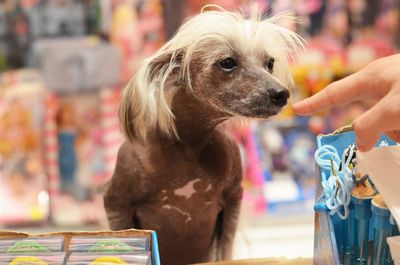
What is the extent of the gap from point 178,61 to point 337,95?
1.30 ft

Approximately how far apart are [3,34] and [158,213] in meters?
0.92

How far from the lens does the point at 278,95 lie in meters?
1.03

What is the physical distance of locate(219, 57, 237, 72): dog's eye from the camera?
1.07m

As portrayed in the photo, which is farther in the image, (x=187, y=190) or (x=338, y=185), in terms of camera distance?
(x=187, y=190)

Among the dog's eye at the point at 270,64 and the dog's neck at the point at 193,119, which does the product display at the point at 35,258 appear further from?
the dog's eye at the point at 270,64

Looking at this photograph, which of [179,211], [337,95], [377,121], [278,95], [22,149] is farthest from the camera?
[22,149]

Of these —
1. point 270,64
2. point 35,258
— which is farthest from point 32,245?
point 270,64

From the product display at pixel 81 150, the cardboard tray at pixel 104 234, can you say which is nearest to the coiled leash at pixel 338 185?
the cardboard tray at pixel 104 234

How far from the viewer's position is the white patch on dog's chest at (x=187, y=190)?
1.13m

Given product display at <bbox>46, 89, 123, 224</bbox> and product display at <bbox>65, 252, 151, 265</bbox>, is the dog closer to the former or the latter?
product display at <bbox>65, 252, 151, 265</bbox>

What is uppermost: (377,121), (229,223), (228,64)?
(228,64)

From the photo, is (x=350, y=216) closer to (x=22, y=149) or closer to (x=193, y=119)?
(x=193, y=119)

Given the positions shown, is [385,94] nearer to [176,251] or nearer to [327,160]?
[327,160]

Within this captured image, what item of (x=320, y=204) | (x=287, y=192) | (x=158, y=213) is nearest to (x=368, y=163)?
(x=320, y=204)
